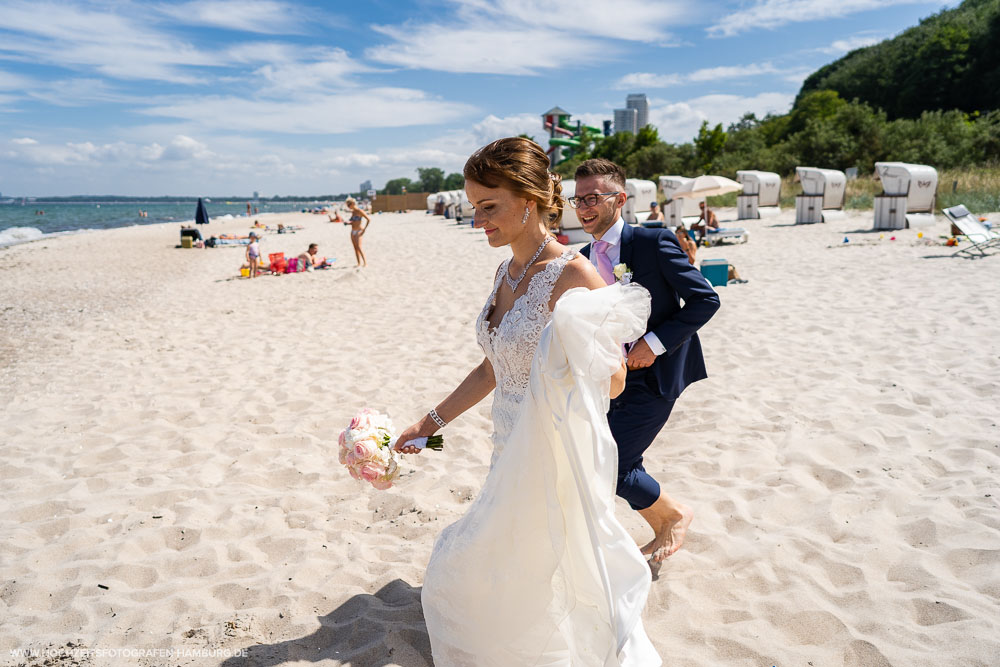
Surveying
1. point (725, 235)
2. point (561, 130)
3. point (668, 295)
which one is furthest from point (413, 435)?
point (561, 130)

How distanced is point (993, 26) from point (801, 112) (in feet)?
37.6

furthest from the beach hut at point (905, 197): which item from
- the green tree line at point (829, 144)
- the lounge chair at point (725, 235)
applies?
the green tree line at point (829, 144)

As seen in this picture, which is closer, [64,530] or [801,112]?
[64,530]

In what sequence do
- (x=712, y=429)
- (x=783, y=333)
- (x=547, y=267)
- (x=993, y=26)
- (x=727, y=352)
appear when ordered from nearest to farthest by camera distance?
(x=547, y=267) < (x=712, y=429) < (x=727, y=352) < (x=783, y=333) < (x=993, y=26)

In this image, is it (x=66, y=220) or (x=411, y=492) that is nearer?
(x=411, y=492)

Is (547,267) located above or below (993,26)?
below

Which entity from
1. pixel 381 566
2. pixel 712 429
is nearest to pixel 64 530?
pixel 381 566

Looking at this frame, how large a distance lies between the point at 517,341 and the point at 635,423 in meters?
0.81

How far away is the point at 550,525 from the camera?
197 centimetres

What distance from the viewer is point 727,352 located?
267 inches

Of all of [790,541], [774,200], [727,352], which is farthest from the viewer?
[774,200]

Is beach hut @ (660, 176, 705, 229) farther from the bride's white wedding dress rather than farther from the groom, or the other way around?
the bride's white wedding dress

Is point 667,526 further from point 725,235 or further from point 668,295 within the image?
point 725,235

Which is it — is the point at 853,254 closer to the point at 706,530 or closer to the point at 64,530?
the point at 706,530
